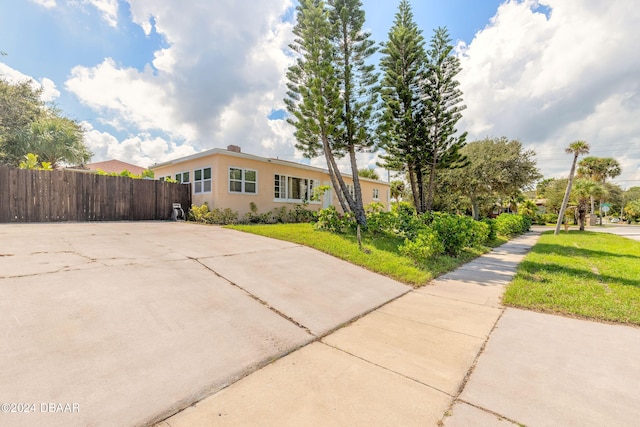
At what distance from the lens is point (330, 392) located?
209 centimetres

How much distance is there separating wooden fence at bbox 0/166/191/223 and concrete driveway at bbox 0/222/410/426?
17.6 feet

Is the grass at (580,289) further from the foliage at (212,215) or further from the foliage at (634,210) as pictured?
the foliage at (634,210)

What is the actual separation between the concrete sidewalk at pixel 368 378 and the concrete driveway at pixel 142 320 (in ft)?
0.62

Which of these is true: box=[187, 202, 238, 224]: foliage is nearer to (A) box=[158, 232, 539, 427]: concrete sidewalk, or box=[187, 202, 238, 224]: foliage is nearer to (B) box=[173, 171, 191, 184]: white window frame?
(B) box=[173, 171, 191, 184]: white window frame

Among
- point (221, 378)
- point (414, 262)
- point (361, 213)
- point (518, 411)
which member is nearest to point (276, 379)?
point (221, 378)

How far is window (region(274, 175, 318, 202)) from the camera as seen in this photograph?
14.7m

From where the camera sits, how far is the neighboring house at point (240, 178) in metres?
12.1

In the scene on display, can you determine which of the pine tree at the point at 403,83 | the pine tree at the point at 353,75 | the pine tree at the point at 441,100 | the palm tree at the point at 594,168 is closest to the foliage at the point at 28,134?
the pine tree at the point at 353,75

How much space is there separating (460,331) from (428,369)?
111 centimetres

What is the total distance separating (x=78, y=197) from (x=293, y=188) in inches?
371

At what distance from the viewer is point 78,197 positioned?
34.0 ft

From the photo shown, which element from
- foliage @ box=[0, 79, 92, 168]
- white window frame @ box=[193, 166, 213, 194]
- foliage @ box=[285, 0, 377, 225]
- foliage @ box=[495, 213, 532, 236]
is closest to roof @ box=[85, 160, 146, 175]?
foliage @ box=[0, 79, 92, 168]

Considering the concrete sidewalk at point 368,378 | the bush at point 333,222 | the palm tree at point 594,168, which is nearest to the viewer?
the concrete sidewalk at point 368,378

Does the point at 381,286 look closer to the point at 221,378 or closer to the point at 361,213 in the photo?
the point at 221,378
